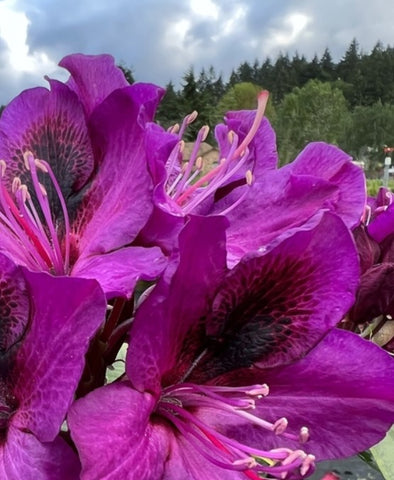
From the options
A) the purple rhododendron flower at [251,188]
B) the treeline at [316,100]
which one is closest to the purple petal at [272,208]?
the purple rhododendron flower at [251,188]

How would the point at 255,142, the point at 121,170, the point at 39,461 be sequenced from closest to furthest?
the point at 39,461 < the point at 121,170 < the point at 255,142

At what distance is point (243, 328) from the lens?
456 mm

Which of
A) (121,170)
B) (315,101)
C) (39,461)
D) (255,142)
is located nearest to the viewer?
(39,461)

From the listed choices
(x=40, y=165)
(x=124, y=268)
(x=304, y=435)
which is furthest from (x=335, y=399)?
(x=40, y=165)

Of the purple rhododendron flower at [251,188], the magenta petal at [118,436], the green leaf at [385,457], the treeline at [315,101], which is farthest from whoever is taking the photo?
the treeline at [315,101]

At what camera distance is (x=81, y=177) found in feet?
1.77

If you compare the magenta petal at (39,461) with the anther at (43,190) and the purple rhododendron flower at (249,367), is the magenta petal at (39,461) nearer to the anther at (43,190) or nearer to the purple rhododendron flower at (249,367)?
the purple rhododendron flower at (249,367)

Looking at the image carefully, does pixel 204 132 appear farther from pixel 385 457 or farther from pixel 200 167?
pixel 385 457

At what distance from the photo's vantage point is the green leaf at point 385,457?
589 mm

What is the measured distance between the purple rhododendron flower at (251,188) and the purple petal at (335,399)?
83 mm

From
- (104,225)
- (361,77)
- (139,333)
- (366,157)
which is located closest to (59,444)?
(139,333)

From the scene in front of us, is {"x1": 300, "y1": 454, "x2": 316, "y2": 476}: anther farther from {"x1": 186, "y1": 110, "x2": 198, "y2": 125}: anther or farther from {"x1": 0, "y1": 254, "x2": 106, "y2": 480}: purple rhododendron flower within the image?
{"x1": 186, "y1": 110, "x2": 198, "y2": 125}: anther

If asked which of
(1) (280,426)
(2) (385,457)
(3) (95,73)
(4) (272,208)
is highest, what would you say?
(3) (95,73)

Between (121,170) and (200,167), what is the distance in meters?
0.09
